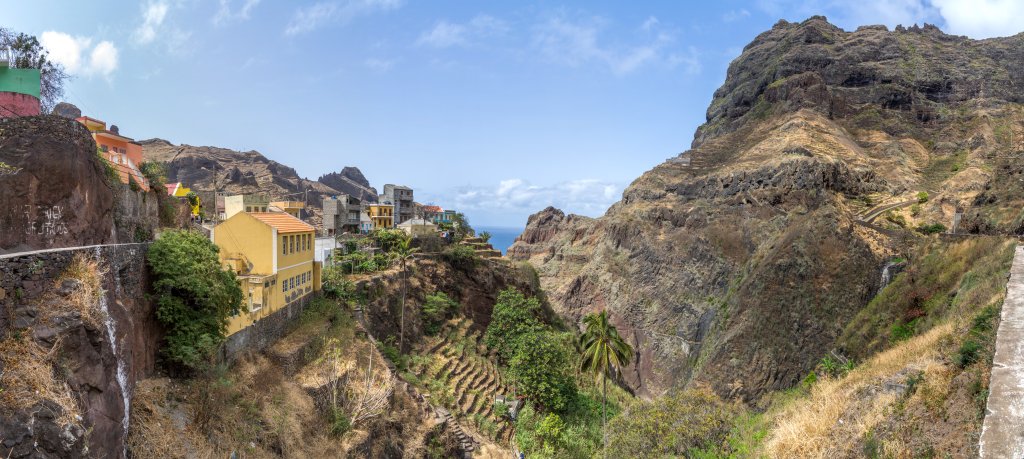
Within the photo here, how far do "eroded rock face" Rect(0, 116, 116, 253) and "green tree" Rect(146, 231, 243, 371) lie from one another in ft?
6.29

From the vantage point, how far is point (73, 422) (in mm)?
9578

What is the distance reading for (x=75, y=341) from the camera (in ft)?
34.5

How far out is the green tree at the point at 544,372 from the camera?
3391 centimetres

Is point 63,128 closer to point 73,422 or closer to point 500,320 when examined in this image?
point 73,422

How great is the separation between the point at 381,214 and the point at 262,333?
51420 mm

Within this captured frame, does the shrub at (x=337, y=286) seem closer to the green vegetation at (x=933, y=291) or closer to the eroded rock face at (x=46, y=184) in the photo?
the eroded rock face at (x=46, y=184)

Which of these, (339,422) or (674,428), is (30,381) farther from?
(674,428)

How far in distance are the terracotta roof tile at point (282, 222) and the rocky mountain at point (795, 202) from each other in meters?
28.7

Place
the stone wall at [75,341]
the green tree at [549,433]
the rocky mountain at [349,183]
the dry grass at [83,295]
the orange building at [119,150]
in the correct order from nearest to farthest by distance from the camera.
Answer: the stone wall at [75,341] < the dry grass at [83,295] < the orange building at [119,150] < the green tree at [549,433] < the rocky mountain at [349,183]

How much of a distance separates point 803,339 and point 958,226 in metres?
11.5

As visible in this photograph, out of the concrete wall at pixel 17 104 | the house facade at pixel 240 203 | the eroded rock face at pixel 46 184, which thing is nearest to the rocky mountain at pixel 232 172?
the house facade at pixel 240 203

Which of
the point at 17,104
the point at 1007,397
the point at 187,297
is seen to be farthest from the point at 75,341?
the point at 1007,397

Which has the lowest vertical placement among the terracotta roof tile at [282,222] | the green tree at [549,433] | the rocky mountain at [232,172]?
the green tree at [549,433]

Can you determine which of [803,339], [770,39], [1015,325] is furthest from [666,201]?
[1015,325]
